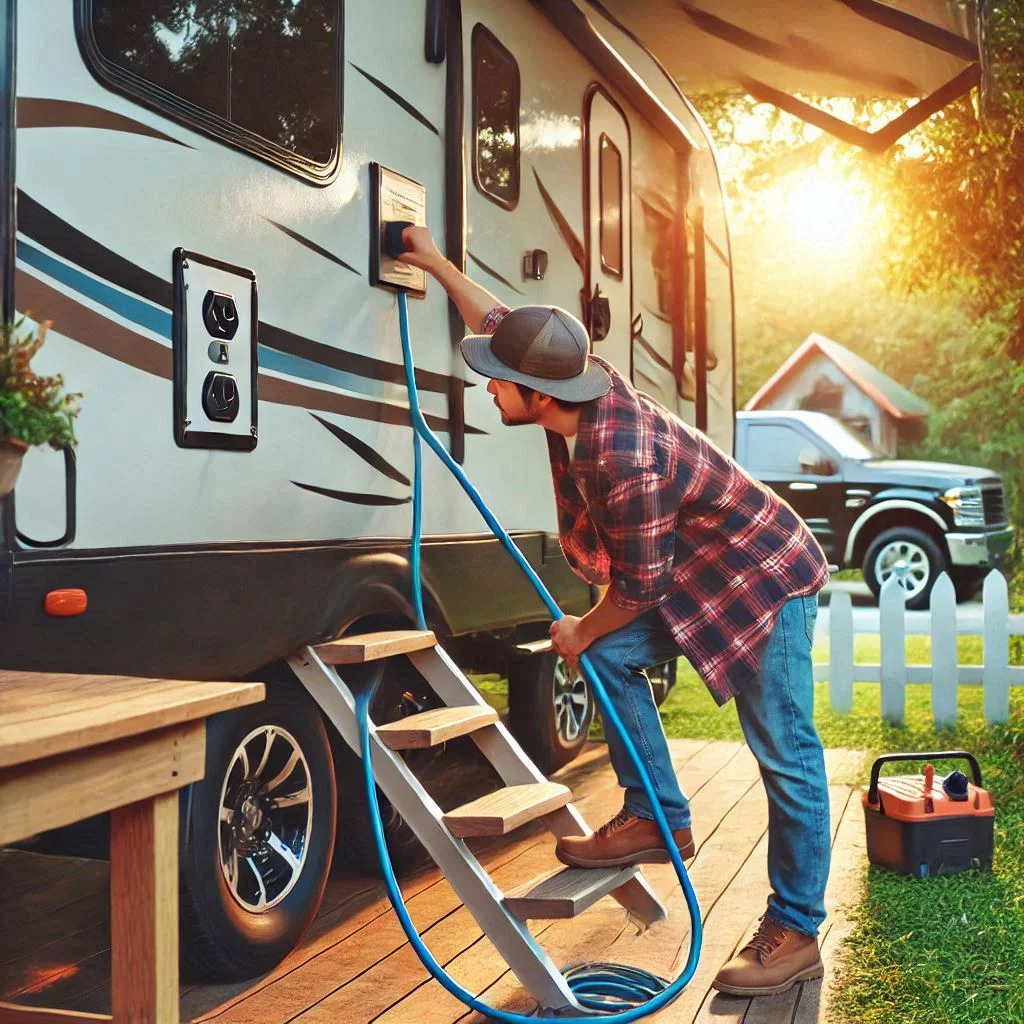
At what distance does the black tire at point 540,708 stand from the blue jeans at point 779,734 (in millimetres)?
2359

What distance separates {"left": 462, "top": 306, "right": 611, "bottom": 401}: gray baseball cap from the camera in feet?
10.8

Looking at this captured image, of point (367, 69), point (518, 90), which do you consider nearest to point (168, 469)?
point (367, 69)

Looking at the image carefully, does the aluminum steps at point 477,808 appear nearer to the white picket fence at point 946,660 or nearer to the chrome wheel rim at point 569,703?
the chrome wheel rim at point 569,703

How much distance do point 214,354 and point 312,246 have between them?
600 mm

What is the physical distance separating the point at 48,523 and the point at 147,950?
1032 millimetres

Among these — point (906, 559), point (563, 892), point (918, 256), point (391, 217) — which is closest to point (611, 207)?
point (391, 217)

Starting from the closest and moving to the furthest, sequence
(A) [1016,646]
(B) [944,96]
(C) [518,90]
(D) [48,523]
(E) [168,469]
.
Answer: (D) [48,523]
(E) [168,469]
(C) [518,90]
(B) [944,96]
(A) [1016,646]

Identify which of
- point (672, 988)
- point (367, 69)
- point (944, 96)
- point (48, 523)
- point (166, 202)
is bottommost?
point (672, 988)

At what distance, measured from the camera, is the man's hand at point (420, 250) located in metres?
4.07

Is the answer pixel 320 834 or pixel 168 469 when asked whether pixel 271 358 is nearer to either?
pixel 168 469

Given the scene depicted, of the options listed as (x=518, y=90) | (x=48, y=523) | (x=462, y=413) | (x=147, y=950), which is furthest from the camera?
(x=518, y=90)

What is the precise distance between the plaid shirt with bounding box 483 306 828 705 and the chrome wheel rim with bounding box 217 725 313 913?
1.06m

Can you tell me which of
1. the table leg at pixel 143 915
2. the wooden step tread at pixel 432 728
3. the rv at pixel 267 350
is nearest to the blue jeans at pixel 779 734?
the wooden step tread at pixel 432 728

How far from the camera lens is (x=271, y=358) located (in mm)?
3520
